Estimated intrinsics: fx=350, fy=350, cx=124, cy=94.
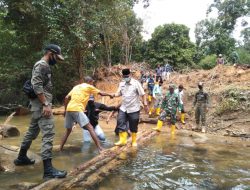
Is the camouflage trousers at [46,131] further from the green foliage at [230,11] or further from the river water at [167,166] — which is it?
the green foliage at [230,11]

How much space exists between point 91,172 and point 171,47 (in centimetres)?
2688

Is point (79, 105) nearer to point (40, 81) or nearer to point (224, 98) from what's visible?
point (40, 81)

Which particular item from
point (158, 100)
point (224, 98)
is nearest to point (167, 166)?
point (224, 98)

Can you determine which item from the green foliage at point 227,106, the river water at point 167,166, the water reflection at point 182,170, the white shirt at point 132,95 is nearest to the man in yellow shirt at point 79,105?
the white shirt at point 132,95

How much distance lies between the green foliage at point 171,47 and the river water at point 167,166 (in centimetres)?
2104

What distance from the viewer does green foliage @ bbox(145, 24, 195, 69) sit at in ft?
104

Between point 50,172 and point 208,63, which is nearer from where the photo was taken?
point 50,172

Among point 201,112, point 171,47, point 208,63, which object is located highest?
point 171,47

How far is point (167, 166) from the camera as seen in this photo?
7.38m

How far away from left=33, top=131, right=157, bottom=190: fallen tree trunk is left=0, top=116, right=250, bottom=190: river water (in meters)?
0.15

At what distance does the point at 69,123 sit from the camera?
816 centimetres

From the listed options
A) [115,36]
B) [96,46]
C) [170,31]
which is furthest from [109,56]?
[170,31]

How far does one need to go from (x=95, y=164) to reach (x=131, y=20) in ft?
81.4

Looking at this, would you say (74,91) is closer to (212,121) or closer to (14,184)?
(14,184)
